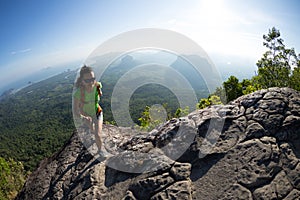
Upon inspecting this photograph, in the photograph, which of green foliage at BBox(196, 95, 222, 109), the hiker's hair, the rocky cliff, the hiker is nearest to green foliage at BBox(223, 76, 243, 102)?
green foliage at BBox(196, 95, 222, 109)

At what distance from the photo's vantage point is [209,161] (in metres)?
4.62

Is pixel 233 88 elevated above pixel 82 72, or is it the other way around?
pixel 82 72

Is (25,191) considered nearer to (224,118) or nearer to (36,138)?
(224,118)

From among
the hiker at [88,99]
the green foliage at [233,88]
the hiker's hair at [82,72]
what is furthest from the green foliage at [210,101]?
the hiker's hair at [82,72]

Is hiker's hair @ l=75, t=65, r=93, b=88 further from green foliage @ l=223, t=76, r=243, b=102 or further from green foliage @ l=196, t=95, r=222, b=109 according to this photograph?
green foliage @ l=223, t=76, r=243, b=102

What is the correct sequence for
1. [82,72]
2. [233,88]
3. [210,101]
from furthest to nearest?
1. [233,88]
2. [210,101]
3. [82,72]

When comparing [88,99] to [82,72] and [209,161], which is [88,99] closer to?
[82,72]

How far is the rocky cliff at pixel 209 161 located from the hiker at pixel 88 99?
3.21ft

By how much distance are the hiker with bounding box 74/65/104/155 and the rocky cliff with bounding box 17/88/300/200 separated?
979mm

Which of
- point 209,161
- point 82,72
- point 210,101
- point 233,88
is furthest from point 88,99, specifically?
point 233,88

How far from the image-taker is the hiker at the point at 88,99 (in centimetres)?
555

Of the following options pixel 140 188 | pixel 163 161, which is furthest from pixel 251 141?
pixel 140 188

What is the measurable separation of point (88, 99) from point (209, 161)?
3420 mm

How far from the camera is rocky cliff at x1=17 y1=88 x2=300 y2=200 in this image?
4.21m
